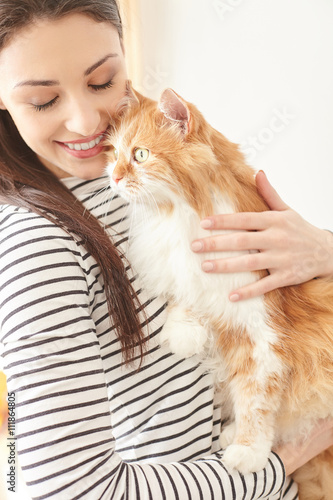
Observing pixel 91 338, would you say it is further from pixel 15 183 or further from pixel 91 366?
pixel 15 183

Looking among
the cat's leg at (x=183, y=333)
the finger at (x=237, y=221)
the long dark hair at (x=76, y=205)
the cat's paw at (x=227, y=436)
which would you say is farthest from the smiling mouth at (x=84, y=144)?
the cat's paw at (x=227, y=436)

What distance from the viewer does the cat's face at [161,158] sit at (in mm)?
1038

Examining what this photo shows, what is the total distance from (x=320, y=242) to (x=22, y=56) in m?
0.90

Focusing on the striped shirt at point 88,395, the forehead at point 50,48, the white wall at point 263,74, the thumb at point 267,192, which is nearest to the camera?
the striped shirt at point 88,395

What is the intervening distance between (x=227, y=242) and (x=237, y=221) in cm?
6

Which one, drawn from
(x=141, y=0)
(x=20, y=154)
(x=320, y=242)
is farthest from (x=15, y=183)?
(x=141, y=0)

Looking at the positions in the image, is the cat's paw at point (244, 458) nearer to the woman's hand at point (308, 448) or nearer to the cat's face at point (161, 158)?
the woman's hand at point (308, 448)

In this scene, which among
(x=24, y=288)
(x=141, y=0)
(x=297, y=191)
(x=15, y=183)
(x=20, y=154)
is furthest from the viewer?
(x=297, y=191)

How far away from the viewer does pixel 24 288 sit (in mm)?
810

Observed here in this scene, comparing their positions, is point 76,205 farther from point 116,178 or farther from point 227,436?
point 227,436

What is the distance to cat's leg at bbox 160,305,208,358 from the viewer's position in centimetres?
102

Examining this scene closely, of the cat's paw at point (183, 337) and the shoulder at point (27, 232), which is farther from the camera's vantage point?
the cat's paw at point (183, 337)

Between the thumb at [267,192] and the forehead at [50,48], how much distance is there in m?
0.52

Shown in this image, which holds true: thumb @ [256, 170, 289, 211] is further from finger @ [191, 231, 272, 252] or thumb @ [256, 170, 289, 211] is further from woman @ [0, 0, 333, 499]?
finger @ [191, 231, 272, 252]
